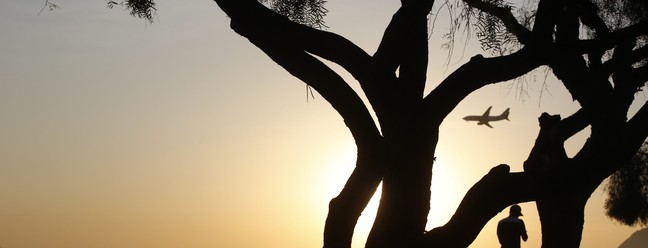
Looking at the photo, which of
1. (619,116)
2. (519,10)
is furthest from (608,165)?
(519,10)

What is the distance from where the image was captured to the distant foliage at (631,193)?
22.5 m

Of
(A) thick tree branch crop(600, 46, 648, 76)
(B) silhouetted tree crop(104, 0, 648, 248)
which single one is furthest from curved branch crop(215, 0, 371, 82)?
(A) thick tree branch crop(600, 46, 648, 76)

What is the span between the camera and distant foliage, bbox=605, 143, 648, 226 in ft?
73.7

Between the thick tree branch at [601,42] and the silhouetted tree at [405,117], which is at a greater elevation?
the thick tree branch at [601,42]

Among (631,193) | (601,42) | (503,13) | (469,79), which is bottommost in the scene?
(469,79)

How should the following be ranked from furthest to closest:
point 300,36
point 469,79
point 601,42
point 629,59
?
point 629,59
point 601,42
point 469,79
point 300,36

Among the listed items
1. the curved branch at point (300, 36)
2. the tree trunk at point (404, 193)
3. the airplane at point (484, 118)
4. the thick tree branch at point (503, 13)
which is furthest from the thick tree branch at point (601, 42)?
the airplane at point (484, 118)

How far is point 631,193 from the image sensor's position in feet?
75.5

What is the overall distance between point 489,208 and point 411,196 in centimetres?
68

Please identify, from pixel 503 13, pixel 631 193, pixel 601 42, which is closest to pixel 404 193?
pixel 601 42

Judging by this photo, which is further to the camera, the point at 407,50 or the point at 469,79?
the point at 407,50

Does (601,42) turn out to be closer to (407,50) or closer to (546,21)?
(546,21)

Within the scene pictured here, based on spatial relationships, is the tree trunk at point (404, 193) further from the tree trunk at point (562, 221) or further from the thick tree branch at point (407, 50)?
the tree trunk at point (562, 221)

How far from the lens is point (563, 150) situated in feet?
38.0
